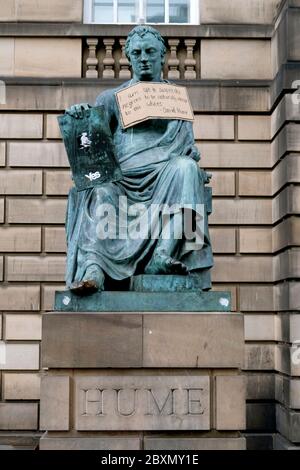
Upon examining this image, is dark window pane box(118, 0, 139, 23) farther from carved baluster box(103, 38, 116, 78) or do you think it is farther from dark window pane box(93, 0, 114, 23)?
carved baluster box(103, 38, 116, 78)

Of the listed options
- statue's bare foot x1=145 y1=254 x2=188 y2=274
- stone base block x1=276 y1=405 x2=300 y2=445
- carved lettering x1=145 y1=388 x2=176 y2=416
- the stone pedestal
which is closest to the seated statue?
statue's bare foot x1=145 y1=254 x2=188 y2=274

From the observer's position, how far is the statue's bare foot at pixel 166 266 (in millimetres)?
6242

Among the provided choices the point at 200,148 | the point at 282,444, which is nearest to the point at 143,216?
the point at 282,444

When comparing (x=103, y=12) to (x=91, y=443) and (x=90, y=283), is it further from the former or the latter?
(x=91, y=443)

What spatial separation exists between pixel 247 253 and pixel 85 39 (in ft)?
15.4

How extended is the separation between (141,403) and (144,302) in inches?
34.0

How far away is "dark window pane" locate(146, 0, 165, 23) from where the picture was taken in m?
13.1

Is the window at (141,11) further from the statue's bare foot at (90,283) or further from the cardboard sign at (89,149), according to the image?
the statue's bare foot at (90,283)

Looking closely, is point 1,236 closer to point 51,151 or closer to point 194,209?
point 51,151

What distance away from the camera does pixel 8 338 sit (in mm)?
11805

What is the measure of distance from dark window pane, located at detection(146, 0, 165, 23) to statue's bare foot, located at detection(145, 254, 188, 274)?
7918 millimetres

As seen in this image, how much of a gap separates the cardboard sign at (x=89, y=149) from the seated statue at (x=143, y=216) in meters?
0.08

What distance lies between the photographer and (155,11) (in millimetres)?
13188

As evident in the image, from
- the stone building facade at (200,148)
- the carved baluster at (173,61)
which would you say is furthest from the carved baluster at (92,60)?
the carved baluster at (173,61)
